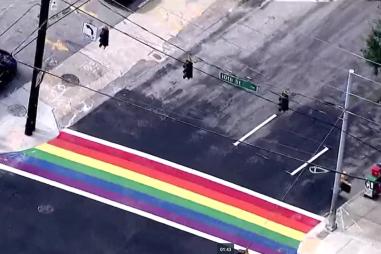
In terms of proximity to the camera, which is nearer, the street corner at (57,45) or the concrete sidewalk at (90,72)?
the concrete sidewalk at (90,72)

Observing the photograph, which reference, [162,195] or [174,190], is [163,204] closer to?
[162,195]

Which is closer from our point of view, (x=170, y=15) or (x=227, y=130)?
(x=227, y=130)

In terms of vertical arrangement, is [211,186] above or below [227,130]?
below

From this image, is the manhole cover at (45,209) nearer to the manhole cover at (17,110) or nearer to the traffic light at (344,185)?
the manhole cover at (17,110)

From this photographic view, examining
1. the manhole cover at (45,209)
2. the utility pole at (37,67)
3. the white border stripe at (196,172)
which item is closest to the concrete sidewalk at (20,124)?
the utility pole at (37,67)

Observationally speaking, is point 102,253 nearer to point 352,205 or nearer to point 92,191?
point 92,191

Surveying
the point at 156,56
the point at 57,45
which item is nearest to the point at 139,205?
the point at 156,56
